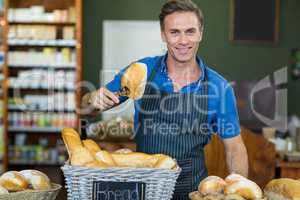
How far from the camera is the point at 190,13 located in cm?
241

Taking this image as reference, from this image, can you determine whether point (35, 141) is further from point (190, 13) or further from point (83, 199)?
point (83, 199)

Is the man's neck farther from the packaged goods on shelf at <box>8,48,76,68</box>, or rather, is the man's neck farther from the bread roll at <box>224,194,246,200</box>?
the packaged goods on shelf at <box>8,48,76,68</box>

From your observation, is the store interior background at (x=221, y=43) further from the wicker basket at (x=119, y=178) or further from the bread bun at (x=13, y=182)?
the wicker basket at (x=119, y=178)

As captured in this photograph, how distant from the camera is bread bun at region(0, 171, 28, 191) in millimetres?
1814

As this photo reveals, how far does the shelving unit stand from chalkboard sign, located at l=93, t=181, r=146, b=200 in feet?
18.0

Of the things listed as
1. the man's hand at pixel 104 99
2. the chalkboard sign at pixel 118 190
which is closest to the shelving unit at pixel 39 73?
the man's hand at pixel 104 99

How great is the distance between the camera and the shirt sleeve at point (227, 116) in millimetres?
2533

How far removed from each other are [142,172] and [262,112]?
5957mm

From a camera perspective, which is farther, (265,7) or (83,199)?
(265,7)

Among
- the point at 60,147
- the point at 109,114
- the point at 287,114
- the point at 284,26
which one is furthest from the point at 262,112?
the point at 60,147

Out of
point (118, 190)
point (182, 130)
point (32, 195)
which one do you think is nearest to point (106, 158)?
point (118, 190)

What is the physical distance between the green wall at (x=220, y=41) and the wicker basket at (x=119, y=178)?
606 cm

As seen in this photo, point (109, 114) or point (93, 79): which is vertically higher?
point (93, 79)

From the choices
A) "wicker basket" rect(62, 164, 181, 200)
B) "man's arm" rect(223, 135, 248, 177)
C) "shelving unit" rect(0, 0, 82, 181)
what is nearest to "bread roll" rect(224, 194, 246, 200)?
"wicker basket" rect(62, 164, 181, 200)
